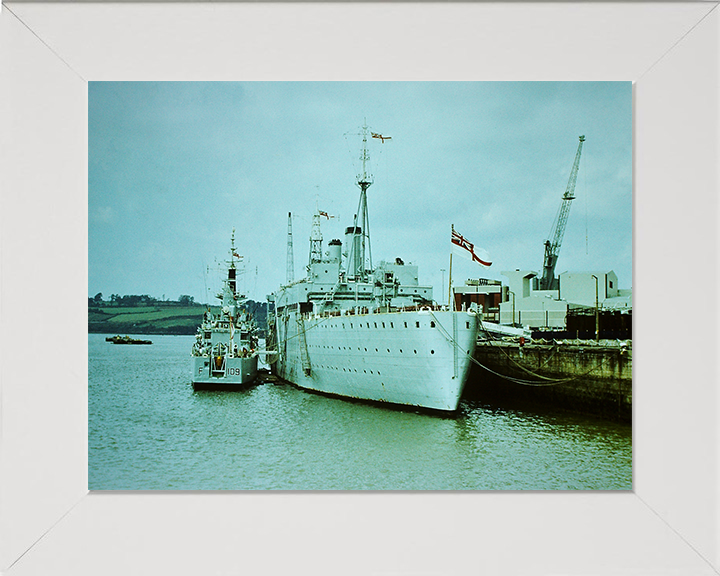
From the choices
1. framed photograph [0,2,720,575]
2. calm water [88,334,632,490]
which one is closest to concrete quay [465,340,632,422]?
calm water [88,334,632,490]

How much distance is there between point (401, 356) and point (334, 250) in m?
4.97

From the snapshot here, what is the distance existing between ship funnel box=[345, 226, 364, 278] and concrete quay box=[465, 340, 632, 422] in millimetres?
3562

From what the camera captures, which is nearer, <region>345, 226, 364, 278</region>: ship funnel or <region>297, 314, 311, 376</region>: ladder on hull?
<region>297, 314, 311, 376</region>: ladder on hull

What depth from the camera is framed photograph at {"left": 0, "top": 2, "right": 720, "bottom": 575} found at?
4.45m

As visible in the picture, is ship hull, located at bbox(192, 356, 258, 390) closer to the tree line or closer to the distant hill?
the distant hill

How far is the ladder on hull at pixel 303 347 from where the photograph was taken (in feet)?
43.4

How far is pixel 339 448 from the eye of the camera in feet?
25.8

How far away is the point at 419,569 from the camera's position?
4.36 metres

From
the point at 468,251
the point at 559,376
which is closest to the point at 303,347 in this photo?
the point at 559,376
